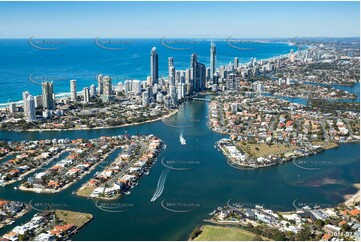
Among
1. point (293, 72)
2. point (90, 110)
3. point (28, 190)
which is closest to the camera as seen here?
point (28, 190)

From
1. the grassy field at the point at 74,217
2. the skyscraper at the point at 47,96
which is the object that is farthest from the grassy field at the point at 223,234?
the skyscraper at the point at 47,96

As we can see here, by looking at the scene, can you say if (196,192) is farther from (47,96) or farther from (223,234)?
(47,96)

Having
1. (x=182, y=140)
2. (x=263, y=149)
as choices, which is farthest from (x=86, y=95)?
(x=263, y=149)

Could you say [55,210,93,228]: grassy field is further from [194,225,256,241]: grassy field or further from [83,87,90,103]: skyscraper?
[83,87,90,103]: skyscraper

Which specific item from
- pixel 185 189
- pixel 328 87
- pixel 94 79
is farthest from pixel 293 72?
pixel 185 189

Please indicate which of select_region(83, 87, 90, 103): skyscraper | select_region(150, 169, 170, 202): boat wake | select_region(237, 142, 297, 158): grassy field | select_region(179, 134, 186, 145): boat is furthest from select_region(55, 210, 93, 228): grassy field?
select_region(83, 87, 90, 103): skyscraper

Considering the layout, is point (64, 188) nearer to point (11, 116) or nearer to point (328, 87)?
point (11, 116)

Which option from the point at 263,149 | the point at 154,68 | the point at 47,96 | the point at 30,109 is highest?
the point at 154,68

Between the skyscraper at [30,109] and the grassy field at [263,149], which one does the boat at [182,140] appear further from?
the skyscraper at [30,109]
